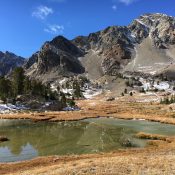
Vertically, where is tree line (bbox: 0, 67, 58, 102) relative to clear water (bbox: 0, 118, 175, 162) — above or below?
above

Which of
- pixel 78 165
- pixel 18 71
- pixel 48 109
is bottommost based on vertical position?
pixel 78 165

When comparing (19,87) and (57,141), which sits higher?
(19,87)

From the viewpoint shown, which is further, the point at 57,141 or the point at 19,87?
the point at 19,87

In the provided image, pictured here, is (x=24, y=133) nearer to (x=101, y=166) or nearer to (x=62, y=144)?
(x=62, y=144)

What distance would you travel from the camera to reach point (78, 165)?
129ft

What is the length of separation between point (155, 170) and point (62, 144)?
1192 inches

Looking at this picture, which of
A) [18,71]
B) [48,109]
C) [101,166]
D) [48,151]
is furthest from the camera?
[18,71]

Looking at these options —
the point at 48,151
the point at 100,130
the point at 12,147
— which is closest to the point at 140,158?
the point at 48,151

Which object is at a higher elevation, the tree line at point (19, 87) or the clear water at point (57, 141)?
the tree line at point (19, 87)

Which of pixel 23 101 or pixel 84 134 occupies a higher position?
pixel 23 101

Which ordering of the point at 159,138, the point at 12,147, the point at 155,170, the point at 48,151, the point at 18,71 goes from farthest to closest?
the point at 18,71, the point at 159,138, the point at 12,147, the point at 48,151, the point at 155,170

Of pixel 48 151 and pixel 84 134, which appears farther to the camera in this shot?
pixel 84 134

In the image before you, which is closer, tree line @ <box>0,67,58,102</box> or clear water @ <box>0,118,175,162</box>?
clear water @ <box>0,118,175,162</box>

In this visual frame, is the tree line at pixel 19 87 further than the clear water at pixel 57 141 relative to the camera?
Yes
